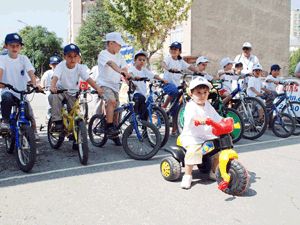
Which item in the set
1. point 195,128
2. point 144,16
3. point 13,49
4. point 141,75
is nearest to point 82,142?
point 195,128

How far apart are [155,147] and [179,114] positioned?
183 centimetres

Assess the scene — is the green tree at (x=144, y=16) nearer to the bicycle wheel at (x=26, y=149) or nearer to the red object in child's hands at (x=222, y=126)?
the bicycle wheel at (x=26, y=149)

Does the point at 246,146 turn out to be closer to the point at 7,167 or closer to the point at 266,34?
the point at 7,167

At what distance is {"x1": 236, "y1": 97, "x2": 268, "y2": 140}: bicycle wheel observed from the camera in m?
7.17

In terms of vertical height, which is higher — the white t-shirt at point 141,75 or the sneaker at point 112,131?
the white t-shirt at point 141,75

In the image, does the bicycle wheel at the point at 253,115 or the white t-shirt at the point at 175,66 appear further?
the white t-shirt at the point at 175,66

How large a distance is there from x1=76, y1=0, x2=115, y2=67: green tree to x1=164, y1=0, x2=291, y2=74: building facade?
14178 mm

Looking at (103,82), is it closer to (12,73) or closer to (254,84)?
(12,73)

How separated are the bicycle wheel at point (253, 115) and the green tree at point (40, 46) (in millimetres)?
59164

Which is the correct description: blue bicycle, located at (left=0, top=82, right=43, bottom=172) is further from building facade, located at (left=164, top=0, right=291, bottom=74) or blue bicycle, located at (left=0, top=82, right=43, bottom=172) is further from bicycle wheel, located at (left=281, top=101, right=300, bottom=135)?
building facade, located at (left=164, top=0, right=291, bottom=74)

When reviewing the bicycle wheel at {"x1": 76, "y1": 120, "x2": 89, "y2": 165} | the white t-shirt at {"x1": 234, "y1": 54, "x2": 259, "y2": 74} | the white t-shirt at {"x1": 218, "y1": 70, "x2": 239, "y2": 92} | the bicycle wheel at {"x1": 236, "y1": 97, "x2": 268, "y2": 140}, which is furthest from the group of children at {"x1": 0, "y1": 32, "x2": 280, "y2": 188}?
the white t-shirt at {"x1": 234, "y1": 54, "x2": 259, "y2": 74}

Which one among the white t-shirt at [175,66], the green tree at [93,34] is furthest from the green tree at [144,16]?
the green tree at [93,34]

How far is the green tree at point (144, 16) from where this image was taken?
64.8ft

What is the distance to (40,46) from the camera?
6481cm
